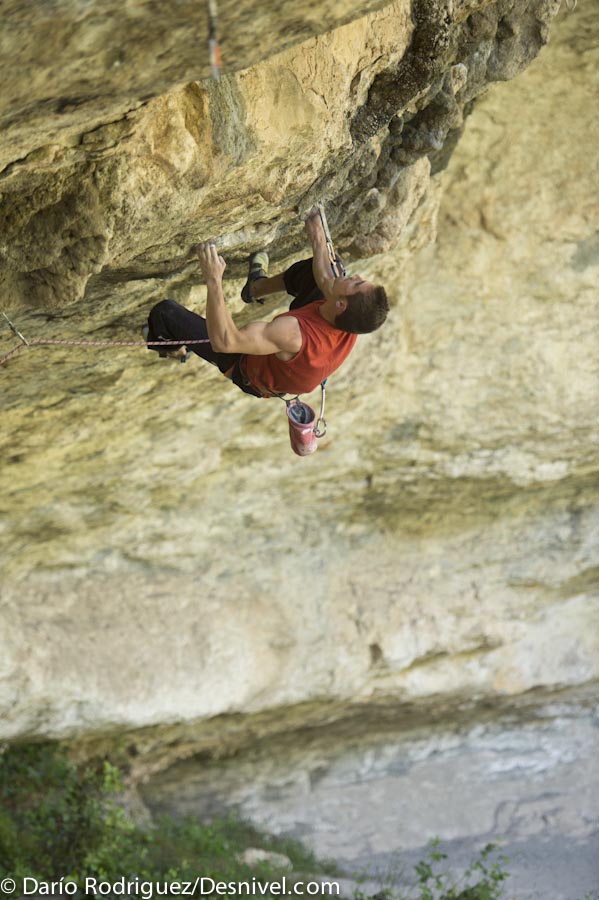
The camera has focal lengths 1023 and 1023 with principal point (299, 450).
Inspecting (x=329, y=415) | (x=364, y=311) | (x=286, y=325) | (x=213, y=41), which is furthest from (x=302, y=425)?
(x=329, y=415)

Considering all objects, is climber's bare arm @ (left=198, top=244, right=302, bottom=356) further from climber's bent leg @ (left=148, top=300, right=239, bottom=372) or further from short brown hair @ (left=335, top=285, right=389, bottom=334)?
climber's bent leg @ (left=148, top=300, right=239, bottom=372)

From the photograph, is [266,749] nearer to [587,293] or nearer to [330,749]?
[330,749]

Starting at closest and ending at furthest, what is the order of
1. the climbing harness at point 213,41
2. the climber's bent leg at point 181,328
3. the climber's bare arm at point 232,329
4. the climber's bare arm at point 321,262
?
the climbing harness at point 213,41
the climber's bare arm at point 232,329
the climber's bare arm at point 321,262
the climber's bent leg at point 181,328

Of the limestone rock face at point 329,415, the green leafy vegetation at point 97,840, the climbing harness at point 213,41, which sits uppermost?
the climbing harness at point 213,41

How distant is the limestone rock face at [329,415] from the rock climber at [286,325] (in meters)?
0.22

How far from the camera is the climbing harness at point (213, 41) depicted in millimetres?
2459

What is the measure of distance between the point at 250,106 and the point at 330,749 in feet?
24.6

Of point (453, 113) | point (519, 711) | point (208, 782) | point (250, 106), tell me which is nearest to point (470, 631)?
point (519, 711)

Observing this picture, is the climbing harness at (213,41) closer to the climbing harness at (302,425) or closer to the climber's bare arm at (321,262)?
the climber's bare arm at (321,262)

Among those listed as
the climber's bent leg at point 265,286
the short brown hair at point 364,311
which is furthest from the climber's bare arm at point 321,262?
the climber's bent leg at point 265,286

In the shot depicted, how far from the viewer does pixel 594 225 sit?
23.1ft

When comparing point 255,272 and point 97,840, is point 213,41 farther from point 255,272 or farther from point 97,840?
point 97,840

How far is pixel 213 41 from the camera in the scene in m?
2.54

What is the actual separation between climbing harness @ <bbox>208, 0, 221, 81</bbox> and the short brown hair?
126 cm
